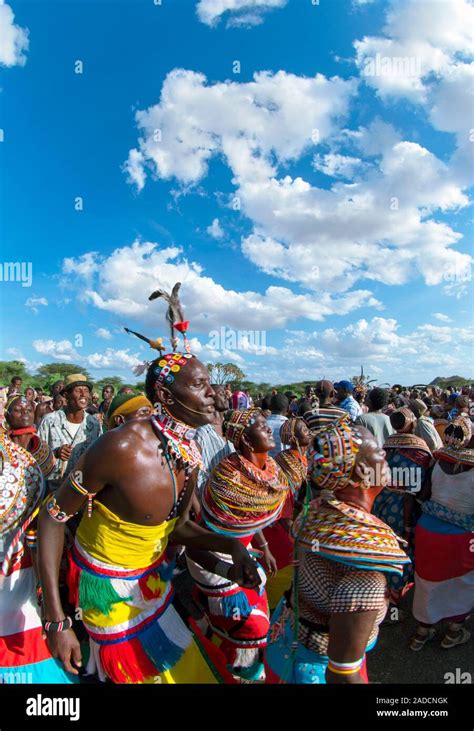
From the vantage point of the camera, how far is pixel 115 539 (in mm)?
1946

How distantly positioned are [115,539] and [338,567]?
986mm

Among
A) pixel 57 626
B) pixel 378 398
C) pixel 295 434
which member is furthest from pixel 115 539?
pixel 378 398

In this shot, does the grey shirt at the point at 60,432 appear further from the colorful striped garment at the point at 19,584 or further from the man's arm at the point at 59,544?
the man's arm at the point at 59,544

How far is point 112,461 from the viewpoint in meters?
1.89

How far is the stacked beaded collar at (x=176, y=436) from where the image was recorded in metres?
2.04

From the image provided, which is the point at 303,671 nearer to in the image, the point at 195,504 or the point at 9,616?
the point at 195,504

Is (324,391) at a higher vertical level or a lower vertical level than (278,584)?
higher

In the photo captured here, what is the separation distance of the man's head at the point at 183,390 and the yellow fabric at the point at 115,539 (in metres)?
0.52

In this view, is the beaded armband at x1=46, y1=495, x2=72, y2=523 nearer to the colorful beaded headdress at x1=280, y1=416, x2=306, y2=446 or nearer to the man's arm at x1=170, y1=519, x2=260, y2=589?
the man's arm at x1=170, y1=519, x2=260, y2=589

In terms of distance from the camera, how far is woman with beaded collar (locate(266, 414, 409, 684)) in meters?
1.42

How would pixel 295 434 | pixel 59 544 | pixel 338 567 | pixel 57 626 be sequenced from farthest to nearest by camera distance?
pixel 295 434
pixel 59 544
pixel 57 626
pixel 338 567

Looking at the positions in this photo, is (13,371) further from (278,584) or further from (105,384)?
(278,584)

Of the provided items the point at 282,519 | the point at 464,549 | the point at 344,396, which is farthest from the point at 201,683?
the point at 344,396

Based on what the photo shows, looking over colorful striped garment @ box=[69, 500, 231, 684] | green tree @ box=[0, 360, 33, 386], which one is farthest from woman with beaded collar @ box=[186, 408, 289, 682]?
green tree @ box=[0, 360, 33, 386]
